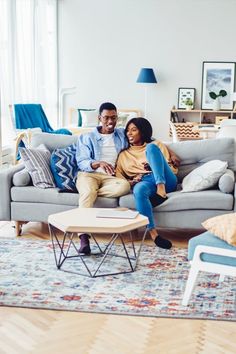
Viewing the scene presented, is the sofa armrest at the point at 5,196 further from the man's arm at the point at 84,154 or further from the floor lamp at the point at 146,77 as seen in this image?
the floor lamp at the point at 146,77

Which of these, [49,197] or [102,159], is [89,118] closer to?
[102,159]

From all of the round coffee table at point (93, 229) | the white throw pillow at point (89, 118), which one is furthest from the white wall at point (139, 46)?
the round coffee table at point (93, 229)

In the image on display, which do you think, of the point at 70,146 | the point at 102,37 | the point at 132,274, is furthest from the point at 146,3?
the point at 132,274

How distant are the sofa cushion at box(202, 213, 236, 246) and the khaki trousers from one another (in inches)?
46.2

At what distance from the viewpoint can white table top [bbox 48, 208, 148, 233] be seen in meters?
3.10

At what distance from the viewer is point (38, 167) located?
163 inches

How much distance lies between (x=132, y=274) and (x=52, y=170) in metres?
1.33

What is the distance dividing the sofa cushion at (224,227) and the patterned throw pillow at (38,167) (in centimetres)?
165

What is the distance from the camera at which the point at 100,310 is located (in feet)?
9.11

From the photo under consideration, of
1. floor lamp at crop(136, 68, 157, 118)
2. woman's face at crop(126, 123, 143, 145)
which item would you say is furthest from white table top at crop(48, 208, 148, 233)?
floor lamp at crop(136, 68, 157, 118)

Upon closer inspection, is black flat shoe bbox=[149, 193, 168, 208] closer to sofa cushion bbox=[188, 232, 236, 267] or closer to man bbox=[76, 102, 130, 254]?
man bbox=[76, 102, 130, 254]

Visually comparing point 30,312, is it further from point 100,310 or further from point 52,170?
point 52,170

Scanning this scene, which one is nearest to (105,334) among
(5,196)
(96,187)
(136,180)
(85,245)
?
(85,245)

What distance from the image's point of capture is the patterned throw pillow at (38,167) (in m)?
4.12
